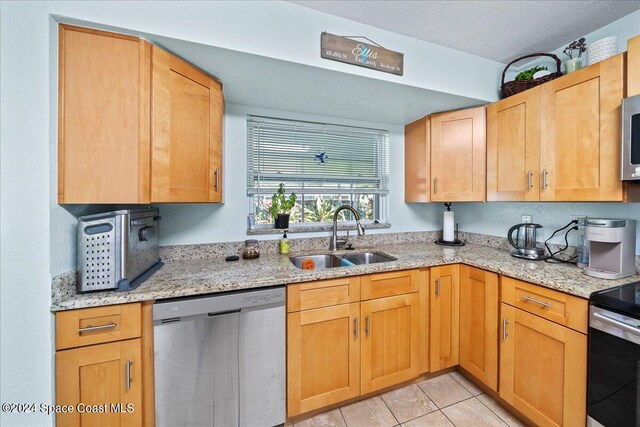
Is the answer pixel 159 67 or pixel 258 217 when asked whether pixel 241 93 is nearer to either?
pixel 159 67

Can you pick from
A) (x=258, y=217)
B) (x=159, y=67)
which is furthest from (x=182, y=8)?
(x=258, y=217)

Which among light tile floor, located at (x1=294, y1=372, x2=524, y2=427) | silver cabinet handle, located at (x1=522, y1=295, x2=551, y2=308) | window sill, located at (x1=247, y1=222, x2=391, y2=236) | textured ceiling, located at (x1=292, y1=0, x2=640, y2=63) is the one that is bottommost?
light tile floor, located at (x1=294, y1=372, x2=524, y2=427)

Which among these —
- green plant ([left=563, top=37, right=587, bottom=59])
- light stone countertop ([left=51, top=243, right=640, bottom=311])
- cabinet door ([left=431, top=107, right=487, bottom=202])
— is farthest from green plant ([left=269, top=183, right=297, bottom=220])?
green plant ([left=563, top=37, right=587, bottom=59])

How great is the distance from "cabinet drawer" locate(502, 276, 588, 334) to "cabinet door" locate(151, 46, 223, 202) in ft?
6.30

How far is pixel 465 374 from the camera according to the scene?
1.86 metres

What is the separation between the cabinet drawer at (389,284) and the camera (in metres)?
1.56

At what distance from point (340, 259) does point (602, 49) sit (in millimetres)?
1987

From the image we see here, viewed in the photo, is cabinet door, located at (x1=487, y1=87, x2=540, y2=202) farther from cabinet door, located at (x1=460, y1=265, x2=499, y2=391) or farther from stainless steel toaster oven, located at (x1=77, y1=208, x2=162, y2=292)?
stainless steel toaster oven, located at (x1=77, y1=208, x2=162, y2=292)

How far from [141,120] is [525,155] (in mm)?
2303

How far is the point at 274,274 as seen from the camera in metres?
1.42

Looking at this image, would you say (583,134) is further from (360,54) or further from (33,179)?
(33,179)

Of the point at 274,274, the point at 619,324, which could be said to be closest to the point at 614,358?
the point at 619,324

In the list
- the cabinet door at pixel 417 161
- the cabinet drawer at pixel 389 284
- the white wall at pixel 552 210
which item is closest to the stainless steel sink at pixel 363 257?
the cabinet drawer at pixel 389 284

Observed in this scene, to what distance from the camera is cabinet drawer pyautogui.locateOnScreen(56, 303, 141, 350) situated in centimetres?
106
